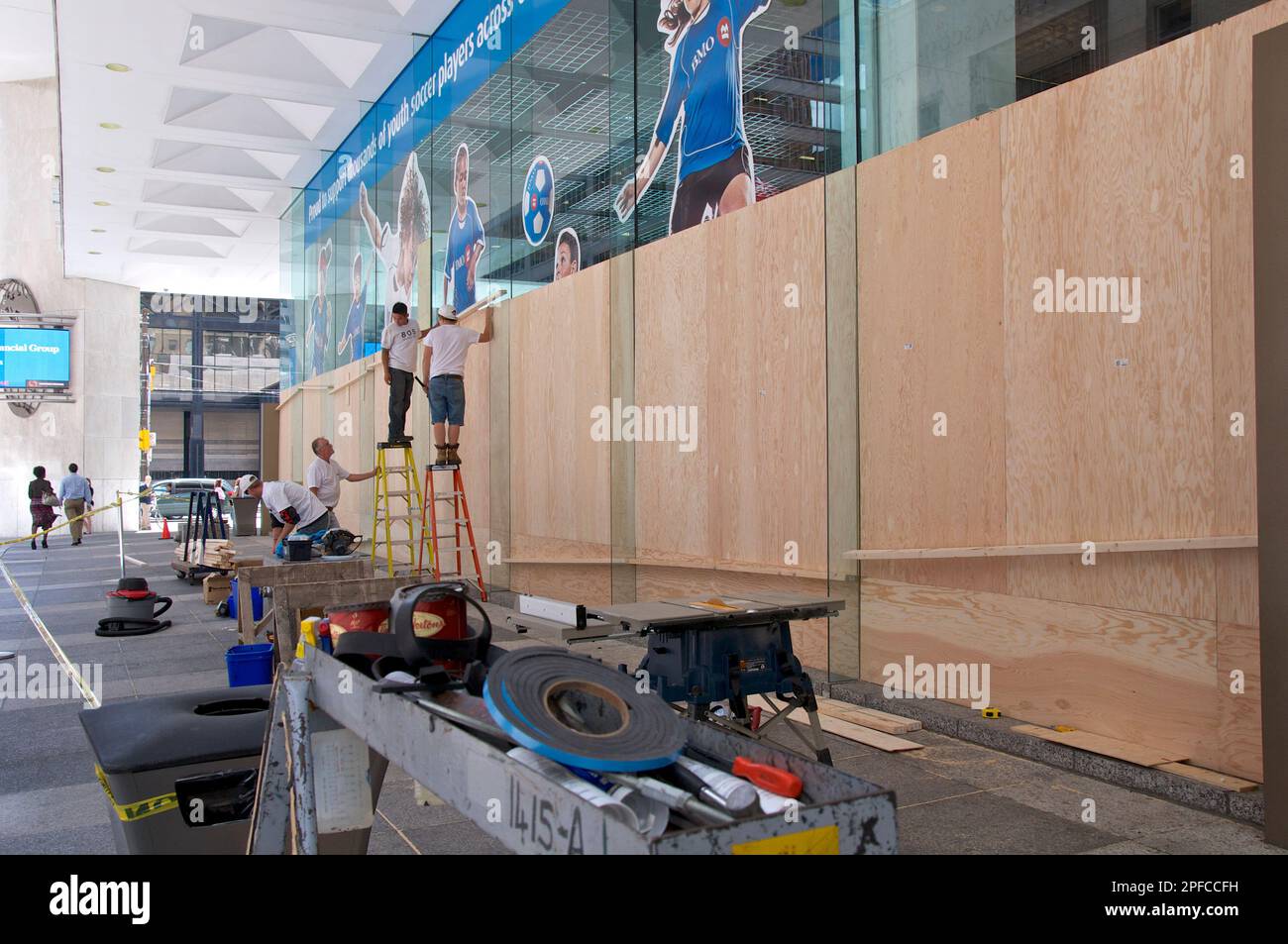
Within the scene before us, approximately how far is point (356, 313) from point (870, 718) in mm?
11566

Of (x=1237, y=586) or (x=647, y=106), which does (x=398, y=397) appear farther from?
(x=1237, y=586)

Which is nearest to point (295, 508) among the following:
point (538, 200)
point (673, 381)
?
point (538, 200)

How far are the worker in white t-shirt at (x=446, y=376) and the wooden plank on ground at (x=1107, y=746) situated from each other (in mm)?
6145

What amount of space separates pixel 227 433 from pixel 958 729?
128 ft

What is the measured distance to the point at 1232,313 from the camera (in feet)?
12.3

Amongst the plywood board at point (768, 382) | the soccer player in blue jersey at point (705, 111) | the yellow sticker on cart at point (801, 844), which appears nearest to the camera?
the yellow sticker on cart at point (801, 844)

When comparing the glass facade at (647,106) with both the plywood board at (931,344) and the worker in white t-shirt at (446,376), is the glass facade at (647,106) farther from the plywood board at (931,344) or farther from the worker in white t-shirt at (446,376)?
the worker in white t-shirt at (446,376)

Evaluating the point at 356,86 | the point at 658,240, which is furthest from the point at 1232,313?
the point at 356,86

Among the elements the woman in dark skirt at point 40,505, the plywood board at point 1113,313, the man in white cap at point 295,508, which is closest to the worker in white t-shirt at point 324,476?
the man in white cap at point 295,508

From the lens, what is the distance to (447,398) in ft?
30.4

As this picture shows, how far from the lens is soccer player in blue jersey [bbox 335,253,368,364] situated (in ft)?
46.9

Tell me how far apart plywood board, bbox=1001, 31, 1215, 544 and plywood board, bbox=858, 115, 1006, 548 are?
114mm

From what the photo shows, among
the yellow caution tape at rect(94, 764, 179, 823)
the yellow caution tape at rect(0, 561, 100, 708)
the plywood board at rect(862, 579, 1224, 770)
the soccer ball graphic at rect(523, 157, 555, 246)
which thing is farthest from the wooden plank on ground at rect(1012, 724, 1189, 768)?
the soccer ball graphic at rect(523, 157, 555, 246)

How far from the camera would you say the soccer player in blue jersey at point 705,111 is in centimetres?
636
